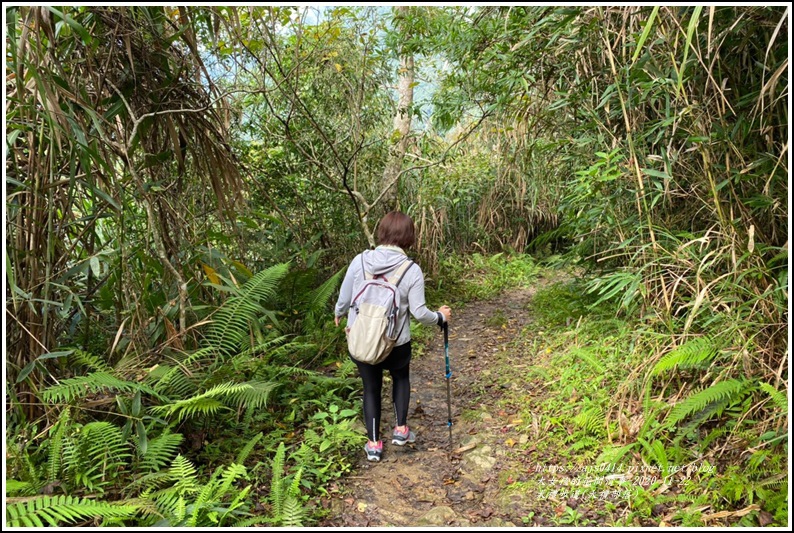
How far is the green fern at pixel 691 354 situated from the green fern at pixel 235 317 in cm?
241

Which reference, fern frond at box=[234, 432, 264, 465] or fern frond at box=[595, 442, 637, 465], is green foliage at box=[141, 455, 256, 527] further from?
fern frond at box=[595, 442, 637, 465]

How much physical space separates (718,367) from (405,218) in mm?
1874

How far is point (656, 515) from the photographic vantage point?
2.31m

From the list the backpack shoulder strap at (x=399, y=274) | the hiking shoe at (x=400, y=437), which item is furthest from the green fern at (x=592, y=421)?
the backpack shoulder strap at (x=399, y=274)

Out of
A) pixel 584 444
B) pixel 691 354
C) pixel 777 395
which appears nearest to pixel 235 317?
pixel 584 444

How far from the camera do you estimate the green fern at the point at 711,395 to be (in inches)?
96.8

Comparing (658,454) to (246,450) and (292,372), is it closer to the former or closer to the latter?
(246,450)

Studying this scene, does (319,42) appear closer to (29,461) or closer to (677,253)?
(677,253)

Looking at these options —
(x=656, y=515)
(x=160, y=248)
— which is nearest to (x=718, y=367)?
(x=656, y=515)

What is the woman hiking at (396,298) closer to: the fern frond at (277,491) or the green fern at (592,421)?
the fern frond at (277,491)

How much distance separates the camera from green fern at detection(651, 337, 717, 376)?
2.54 metres

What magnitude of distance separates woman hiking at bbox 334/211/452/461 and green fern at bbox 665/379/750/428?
130 centimetres

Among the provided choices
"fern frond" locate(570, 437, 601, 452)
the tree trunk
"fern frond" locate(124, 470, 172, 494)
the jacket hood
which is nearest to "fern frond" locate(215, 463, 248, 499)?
"fern frond" locate(124, 470, 172, 494)

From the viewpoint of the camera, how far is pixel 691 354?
2.59 metres
